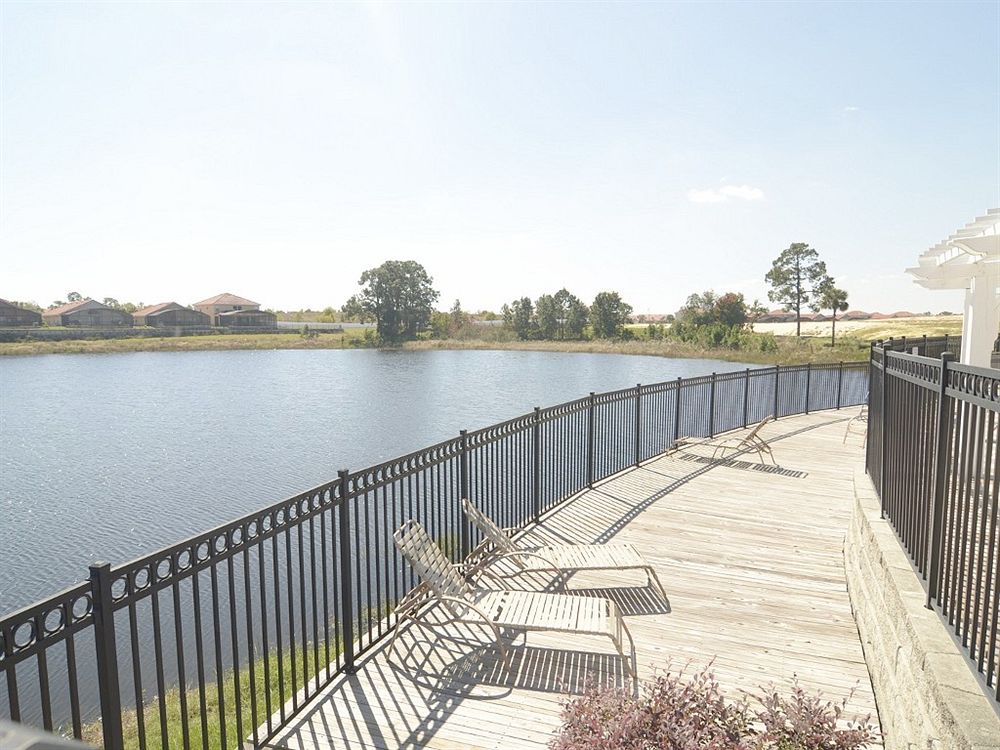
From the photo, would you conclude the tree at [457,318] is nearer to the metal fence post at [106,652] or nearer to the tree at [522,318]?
the tree at [522,318]

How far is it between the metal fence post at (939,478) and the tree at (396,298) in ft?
289

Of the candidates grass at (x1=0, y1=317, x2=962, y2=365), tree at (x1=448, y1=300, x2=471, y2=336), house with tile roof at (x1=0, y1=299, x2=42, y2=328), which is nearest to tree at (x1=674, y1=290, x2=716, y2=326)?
grass at (x1=0, y1=317, x2=962, y2=365)

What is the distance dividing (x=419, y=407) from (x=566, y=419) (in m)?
25.0

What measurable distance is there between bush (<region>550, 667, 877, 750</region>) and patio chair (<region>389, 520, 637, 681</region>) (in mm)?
1298

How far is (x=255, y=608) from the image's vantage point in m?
12.0

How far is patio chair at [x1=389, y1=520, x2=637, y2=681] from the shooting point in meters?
4.23

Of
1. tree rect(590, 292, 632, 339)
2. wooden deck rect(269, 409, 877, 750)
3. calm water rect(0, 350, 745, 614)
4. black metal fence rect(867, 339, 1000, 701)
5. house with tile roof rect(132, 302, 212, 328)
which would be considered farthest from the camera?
house with tile roof rect(132, 302, 212, 328)

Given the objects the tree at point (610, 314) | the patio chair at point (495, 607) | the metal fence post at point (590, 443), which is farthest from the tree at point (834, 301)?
the patio chair at point (495, 607)

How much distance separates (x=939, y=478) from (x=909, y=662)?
3.16 feet

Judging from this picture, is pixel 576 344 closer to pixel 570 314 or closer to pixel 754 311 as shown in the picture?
pixel 570 314

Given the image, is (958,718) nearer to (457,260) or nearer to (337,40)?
(337,40)

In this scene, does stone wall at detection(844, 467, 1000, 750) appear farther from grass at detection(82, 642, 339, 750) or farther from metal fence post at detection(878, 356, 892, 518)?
grass at detection(82, 642, 339, 750)

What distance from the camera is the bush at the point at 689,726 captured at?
2.57m

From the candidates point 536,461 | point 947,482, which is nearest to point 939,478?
point 947,482
